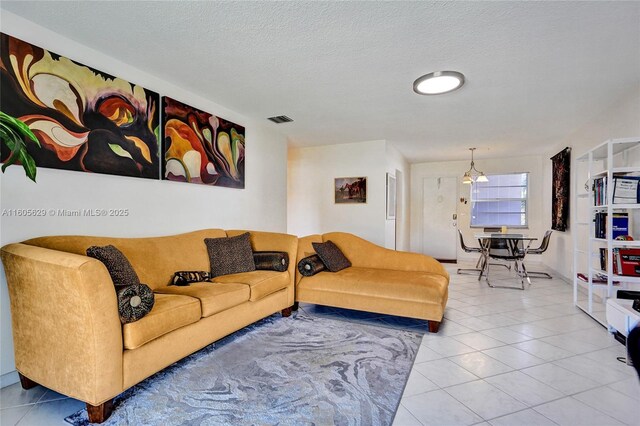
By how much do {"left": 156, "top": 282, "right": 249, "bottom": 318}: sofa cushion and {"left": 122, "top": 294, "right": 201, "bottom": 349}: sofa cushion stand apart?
0.08 meters

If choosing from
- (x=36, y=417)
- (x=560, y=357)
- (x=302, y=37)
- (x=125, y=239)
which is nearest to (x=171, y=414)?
(x=36, y=417)

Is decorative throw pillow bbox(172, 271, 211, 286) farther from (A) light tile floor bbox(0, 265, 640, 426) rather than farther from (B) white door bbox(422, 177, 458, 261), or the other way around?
(B) white door bbox(422, 177, 458, 261)

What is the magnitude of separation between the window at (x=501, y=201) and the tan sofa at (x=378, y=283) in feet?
15.1

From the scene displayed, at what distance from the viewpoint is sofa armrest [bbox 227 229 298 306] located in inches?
135

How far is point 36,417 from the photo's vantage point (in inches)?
65.6

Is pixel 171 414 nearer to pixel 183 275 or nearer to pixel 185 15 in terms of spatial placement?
pixel 183 275

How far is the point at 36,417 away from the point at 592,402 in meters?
3.12

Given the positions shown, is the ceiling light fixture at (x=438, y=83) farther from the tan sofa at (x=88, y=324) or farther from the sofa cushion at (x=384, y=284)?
the tan sofa at (x=88, y=324)

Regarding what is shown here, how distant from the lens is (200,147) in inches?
135

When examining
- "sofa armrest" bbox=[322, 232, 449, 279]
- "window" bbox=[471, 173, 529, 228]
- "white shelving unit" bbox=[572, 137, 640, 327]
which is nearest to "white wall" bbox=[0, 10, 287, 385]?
"sofa armrest" bbox=[322, 232, 449, 279]

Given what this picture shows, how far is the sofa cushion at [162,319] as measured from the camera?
1761 mm

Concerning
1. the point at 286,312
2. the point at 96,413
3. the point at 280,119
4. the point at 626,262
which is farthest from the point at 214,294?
the point at 626,262

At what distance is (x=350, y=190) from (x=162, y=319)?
4065 millimetres

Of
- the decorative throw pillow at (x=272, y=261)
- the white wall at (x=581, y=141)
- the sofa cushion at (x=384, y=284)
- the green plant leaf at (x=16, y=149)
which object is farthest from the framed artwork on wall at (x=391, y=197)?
the green plant leaf at (x=16, y=149)
